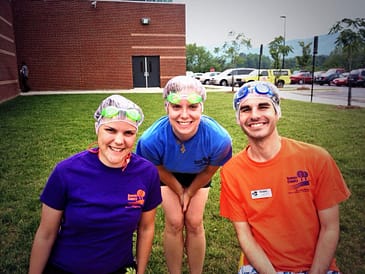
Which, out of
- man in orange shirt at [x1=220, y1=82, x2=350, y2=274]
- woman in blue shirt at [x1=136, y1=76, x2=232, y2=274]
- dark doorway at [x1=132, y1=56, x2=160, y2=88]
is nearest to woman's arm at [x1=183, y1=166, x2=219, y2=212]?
woman in blue shirt at [x1=136, y1=76, x2=232, y2=274]

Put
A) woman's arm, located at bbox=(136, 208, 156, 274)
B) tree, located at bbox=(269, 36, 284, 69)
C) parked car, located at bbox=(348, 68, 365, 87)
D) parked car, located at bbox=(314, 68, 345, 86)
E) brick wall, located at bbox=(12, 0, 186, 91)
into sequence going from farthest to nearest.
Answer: parked car, located at bbox=(314, 68, 345, 86) < parked car, located at bbox=(348, 68, 365, 87) < tree, located at bbox=(269, 36, 284, 69) < brick wall, located at bbox=(12, 0, 186, 91) < woman's arm, located at bbox=(136, 208, 156, 274)

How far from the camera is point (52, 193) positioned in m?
1.89

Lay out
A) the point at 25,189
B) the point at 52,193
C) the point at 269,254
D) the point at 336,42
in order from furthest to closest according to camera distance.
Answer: the point at 336,42 → the point at 25,189 → the point at 269,254 → the point at 52,193

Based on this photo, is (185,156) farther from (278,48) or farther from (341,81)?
(341,81)

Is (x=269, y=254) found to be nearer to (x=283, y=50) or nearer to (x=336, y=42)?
(x=336, y=42)

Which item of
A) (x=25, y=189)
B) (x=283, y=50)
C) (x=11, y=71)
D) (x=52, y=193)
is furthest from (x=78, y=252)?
(x=283, y=50)

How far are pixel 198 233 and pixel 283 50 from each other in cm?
2689

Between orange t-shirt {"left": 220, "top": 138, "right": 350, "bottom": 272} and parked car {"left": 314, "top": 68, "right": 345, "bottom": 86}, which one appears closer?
orange t-shirt {"left": 220, "top": 138, "right": 350, "bottom": 272}

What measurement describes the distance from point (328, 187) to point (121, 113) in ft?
4.88

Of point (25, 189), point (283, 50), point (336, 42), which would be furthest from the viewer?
point (283, 50)

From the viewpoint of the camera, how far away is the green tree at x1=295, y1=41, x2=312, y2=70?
3465 cm

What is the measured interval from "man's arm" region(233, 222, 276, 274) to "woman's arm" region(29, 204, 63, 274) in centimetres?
126

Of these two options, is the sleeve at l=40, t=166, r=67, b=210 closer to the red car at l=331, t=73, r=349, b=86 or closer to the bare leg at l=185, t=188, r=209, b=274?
the bare leg at l=185, t=188, r=209, b=274

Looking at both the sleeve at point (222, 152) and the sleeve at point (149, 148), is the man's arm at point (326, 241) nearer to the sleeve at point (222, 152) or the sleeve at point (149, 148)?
the sleeve at point (222, 152)
